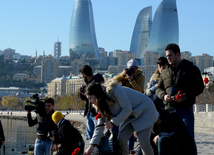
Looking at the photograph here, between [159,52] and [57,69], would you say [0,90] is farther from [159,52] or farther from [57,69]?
[159,52]

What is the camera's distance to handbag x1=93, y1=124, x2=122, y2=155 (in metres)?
4.11

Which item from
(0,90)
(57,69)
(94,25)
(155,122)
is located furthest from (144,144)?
(57,69)

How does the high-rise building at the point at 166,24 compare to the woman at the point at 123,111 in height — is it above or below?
above

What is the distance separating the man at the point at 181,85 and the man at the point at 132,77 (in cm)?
69

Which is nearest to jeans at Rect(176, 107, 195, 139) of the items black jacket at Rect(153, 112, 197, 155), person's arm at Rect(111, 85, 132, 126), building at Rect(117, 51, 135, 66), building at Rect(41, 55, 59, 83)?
black jacket at Rect(153, 112, 197, 155)

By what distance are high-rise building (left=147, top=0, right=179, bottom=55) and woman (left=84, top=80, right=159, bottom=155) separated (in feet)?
428

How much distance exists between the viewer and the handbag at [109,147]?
4.11 m

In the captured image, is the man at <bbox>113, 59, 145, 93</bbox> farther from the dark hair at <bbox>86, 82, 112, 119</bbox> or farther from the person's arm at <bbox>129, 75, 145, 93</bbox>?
the dark hair at <bbox>86, 82, 112, 119</bbox>

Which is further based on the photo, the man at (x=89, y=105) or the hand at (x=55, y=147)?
the man at (x=89, y=105)

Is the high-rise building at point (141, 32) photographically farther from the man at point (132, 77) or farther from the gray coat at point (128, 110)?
the gray coat at point (128, 110)

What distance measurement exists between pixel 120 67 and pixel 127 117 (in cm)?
13101

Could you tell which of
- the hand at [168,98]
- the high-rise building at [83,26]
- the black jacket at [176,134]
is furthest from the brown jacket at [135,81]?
the high-rise building at [83,26]

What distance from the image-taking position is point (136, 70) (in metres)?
5.72

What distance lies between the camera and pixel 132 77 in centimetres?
567
